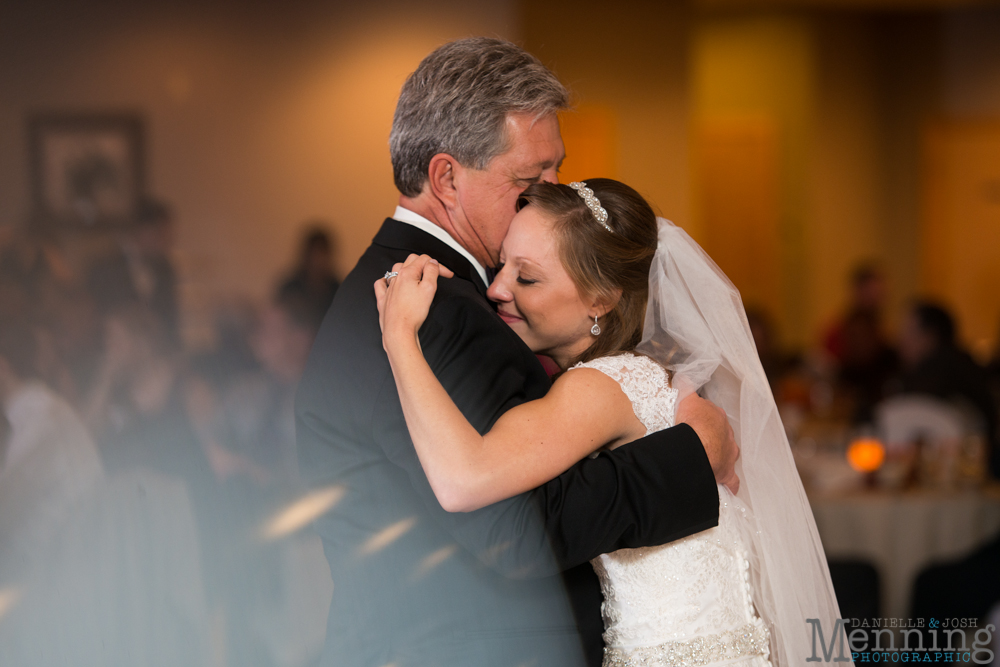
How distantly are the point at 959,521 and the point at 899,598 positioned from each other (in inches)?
14.4

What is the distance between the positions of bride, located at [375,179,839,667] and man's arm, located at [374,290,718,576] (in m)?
0.03

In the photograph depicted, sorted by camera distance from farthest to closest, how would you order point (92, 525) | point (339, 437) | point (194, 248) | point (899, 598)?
point (899, 598) < point (194, 248) < point (339, 437) < point (92, 525)

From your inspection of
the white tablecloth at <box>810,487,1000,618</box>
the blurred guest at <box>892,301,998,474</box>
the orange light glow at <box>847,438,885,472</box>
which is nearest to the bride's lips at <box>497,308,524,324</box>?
the white tablecloth at <box>810,487,1000,618</box>

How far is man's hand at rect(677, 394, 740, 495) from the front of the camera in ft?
4.19

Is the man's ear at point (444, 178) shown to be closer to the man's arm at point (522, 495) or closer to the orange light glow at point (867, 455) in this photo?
the man's arm at point (522, 495)

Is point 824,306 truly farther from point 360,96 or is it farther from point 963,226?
point 360,96

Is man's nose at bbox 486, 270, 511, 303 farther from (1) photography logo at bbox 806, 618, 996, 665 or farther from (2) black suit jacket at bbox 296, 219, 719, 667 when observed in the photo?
(1) photography logo at bbox 806, 618, 996, 665

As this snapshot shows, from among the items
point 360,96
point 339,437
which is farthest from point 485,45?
point 360,96

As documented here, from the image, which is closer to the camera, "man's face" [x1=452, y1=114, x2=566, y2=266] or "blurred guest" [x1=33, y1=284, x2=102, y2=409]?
"blurred guest" [x1=33, y1=284, x2=102, y2=409]

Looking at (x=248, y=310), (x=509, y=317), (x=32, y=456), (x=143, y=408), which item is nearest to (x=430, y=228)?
(x=509, y=317)

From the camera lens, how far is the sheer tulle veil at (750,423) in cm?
142

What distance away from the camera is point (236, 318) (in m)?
2.09

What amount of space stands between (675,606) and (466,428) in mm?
518

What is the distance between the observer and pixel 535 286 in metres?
1.31
